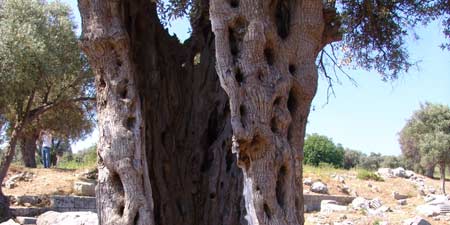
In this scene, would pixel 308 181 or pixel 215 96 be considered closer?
pixel 215 96

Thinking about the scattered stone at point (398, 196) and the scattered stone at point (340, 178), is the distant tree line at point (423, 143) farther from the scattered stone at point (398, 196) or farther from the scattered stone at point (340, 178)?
the scattered stone at point (340, 178)

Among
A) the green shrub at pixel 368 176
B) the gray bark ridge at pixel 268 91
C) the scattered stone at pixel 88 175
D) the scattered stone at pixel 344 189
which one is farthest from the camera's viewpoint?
the green shrub at pixel 368 176

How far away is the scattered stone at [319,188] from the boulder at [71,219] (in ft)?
40.0

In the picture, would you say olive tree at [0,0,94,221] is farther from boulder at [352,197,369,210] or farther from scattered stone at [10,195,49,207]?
boulder at [352,197,369,210]

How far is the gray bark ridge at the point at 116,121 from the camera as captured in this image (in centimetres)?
687

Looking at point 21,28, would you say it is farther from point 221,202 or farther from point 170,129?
point 221,202

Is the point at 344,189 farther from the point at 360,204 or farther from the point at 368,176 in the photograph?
the point at 360,204

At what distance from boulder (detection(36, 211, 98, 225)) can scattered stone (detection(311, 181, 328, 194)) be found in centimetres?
1218

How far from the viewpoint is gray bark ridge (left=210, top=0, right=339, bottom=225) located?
19.8 ft

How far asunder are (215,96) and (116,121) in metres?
2.10

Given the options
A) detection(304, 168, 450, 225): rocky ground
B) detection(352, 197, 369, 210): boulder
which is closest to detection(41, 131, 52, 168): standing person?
detection(304, 168, 450, 225): rocky ground

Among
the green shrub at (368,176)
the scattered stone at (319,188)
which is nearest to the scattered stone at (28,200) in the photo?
the scattered stone at (319,188)

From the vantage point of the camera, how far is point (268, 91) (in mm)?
6227

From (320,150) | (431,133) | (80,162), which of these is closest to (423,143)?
(431,133)
